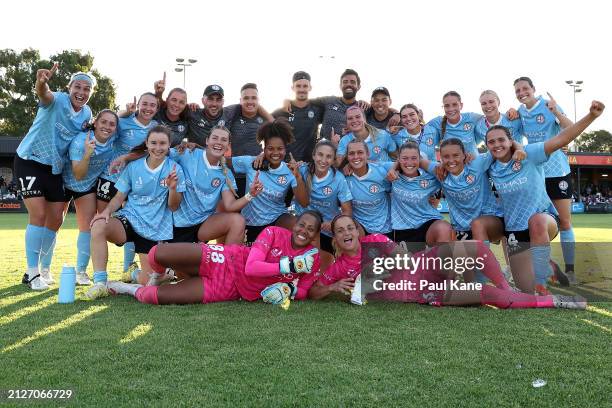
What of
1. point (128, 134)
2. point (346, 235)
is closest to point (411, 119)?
point (346, 235)

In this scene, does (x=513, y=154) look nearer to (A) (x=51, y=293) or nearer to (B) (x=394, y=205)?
(B) (x=394, y=205)

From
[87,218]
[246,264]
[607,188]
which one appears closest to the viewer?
[246,264]

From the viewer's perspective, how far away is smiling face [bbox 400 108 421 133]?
5.73 meters

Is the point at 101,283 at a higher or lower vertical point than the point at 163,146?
lower

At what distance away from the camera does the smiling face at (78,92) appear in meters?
5.30

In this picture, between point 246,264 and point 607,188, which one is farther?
point 607,188

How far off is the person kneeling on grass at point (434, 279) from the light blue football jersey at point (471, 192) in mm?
854

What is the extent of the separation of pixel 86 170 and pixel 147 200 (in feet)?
2.91

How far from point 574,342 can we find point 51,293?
15.0 ft

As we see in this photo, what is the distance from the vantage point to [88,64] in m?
38.3

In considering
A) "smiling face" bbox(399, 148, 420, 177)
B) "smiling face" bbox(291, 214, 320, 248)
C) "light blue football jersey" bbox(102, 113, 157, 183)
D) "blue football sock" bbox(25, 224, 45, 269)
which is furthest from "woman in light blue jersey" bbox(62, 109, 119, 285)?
"smiling face" bbox(399, 148, 420, 177)

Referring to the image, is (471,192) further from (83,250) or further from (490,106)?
(83,250)

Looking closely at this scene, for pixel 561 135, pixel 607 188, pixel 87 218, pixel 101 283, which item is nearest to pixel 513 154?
pixel 561 135

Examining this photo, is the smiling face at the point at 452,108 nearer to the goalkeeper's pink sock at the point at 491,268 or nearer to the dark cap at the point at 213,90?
the goalkeeper's pink sock at the point at 491,268
